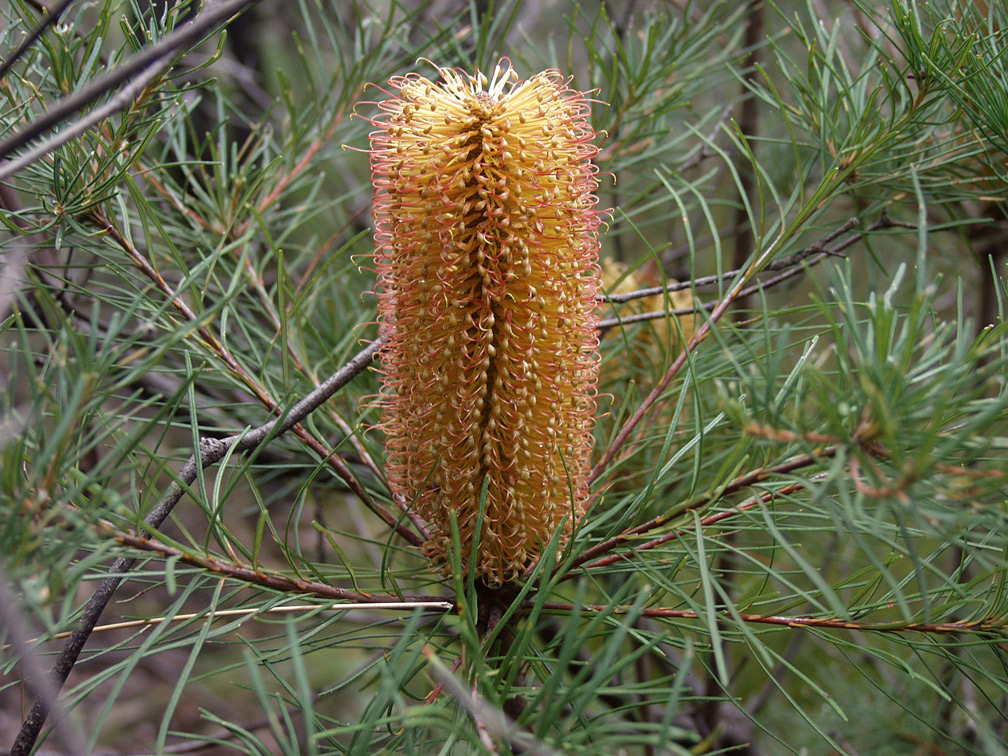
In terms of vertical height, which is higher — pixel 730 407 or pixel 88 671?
pixel 730 407

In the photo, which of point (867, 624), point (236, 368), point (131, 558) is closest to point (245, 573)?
point (131, 558)

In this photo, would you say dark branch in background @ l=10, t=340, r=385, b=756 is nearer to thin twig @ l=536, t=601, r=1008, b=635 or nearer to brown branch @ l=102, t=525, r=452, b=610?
brown branch @ l=102, t=525, r=452, b=610

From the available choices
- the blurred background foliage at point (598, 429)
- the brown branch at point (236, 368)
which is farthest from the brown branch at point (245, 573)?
the brown branch at point (236, 368)

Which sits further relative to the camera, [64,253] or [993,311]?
[64,253]

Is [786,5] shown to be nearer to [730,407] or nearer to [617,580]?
[617,580]

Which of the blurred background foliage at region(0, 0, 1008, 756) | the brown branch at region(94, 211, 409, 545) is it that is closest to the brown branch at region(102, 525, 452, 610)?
the blurred background foliage at region(0, 0, 1008, 756)

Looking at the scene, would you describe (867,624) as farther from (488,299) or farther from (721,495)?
(488,299)

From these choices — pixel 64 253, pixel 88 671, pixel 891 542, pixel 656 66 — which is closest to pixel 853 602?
pixel 891 542

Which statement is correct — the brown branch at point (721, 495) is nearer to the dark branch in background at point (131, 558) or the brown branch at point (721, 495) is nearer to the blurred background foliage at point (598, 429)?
the blurred background foliage at point (598, 429)
